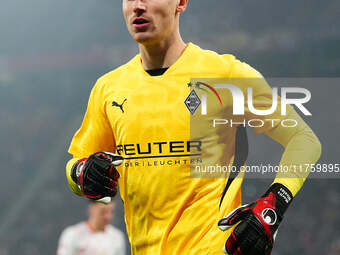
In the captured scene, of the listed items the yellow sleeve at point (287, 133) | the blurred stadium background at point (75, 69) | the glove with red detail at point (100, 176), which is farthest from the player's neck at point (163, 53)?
the blurred stadium background at point (75, 69)

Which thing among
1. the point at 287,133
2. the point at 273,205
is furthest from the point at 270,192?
the point at 287,133

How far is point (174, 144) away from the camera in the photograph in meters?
2.53

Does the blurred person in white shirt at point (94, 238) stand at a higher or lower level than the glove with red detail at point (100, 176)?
lower

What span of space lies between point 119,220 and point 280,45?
4.87 metres

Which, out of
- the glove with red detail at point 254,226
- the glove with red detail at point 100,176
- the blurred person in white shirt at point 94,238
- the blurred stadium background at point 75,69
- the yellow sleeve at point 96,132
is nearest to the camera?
the glove with red detail at point 254,226

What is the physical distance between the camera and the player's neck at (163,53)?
106 inches

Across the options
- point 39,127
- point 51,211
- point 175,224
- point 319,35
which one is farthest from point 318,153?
point 39,127

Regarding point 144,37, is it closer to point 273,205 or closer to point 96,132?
point 96,132

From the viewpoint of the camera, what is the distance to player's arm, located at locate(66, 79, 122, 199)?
239cm

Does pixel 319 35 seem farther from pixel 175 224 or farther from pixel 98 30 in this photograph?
pixel 175 224

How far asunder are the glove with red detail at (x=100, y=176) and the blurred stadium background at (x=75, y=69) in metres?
6.52

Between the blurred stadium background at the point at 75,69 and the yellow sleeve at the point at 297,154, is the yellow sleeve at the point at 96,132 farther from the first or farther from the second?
the blurred stadium background at the point at 75,69

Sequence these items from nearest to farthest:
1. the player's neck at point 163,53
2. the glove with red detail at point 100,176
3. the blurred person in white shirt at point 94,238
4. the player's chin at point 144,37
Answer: the glove with red detail at point 100,176 → the player's chin at point 144,37 → the player's neck at point 163,53 → the blurred person in white shirt at point 94,238

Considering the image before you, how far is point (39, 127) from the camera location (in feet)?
40.1
